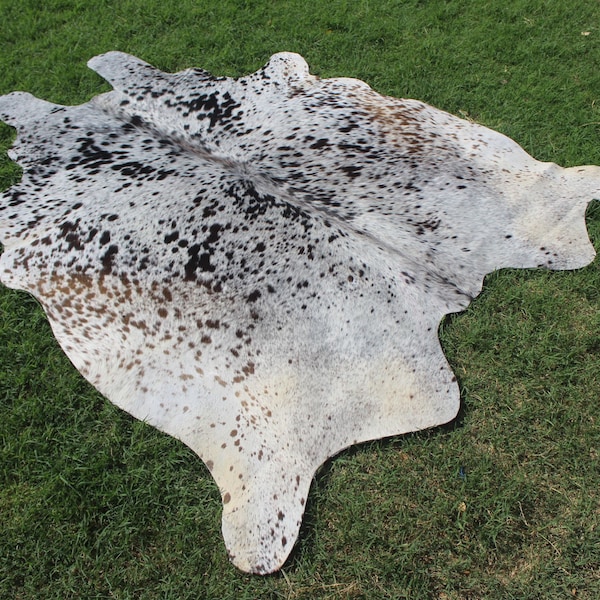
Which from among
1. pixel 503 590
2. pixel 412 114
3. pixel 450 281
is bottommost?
pixel 503 590

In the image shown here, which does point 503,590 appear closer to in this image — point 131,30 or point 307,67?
point 307,67

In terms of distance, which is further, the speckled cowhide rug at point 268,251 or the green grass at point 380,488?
the speckled cowhide rug at point 268,251

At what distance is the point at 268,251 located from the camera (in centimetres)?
304

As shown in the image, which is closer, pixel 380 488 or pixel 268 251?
pixel 380 488

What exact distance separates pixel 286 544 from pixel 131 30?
3948 mm

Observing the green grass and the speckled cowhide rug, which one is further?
the speckled cowhide rug

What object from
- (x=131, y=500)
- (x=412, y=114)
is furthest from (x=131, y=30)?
(x=131, y=500)

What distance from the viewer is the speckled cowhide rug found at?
8.50ft

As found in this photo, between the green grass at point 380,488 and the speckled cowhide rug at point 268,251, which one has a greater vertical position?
the speckled cowhide rug at point 268,251

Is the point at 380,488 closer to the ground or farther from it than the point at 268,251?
closer to the ground

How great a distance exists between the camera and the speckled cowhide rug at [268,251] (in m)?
2.59

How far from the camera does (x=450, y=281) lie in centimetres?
303

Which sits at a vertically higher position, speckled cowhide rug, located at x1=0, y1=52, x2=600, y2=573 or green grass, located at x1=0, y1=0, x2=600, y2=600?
speckled cowhide rug, located at x1=0, y1=52, x2=600, y2=573

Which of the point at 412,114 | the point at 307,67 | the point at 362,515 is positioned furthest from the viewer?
the point at 307,67
